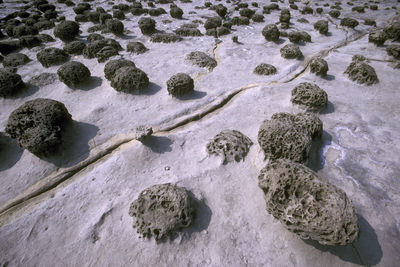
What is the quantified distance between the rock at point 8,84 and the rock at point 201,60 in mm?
4706

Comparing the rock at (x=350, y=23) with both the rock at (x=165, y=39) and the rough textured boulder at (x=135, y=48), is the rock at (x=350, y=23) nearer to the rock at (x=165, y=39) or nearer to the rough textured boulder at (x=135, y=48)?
the rock at (x=165, y=39)

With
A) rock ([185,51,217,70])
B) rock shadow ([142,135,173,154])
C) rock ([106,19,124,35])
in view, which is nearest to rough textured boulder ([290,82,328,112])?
rock ([185,51,217,70])

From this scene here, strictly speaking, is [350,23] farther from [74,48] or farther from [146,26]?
[74,48]

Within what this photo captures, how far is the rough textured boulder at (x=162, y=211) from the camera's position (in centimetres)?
246

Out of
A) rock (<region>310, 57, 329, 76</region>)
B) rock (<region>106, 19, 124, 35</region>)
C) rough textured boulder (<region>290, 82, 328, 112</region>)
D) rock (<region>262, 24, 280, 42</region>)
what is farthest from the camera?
rock (<region>106, 19, 124, 35</region>)

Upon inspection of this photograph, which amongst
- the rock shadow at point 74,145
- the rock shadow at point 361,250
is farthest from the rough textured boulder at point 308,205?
the rock shadow at point 74,145

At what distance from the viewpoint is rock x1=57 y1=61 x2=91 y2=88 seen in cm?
513

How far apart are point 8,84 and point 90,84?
1.89 metres

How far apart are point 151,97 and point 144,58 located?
240 centimetres

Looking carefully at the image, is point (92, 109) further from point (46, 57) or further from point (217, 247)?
point (217, 247)

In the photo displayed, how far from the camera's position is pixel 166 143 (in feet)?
12.1

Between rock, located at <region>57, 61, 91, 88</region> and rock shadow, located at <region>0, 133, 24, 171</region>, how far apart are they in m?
1.95

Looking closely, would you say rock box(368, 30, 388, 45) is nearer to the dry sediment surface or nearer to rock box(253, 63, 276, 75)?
the dry sediment surface

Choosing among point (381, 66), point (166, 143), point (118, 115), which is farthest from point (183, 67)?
point (381, 66)
